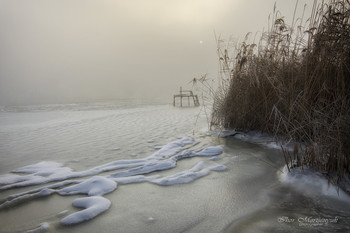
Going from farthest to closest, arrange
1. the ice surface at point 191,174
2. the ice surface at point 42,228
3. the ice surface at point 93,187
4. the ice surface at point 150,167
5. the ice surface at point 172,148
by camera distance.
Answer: the ice surface at point 172,148
the ice surface at point 150,167
the ice surface at point 191,174
the ice surface at point 93,187
the ice surface at point 42,228

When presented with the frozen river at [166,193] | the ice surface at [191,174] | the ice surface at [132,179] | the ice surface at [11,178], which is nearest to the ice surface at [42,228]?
the frozen river at [166,193]

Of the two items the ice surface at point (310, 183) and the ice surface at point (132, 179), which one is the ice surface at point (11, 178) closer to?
the ice surface at point (132, 179)

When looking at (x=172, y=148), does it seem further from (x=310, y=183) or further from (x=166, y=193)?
(x=310, y=183)

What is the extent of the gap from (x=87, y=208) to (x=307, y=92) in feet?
7.77

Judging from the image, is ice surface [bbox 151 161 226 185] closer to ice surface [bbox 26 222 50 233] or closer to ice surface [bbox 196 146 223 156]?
ice surface [bbox 196 146 223 156]

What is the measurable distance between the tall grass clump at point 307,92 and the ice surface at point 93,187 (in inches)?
64.2

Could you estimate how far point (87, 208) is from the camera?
1.45 meters

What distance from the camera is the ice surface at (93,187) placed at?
1702 millimetres

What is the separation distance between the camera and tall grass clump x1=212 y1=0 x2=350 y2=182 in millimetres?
1644

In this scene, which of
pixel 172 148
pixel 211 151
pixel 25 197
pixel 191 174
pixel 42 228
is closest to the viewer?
pixel 42 228

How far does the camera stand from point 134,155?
2.79 m

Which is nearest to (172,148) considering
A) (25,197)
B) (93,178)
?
(93,178)

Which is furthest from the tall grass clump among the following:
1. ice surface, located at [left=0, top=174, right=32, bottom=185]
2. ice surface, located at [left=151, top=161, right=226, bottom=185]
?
ice surface, located at [left=0, top=174, right=32, bottom=185]

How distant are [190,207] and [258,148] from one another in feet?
6.01
